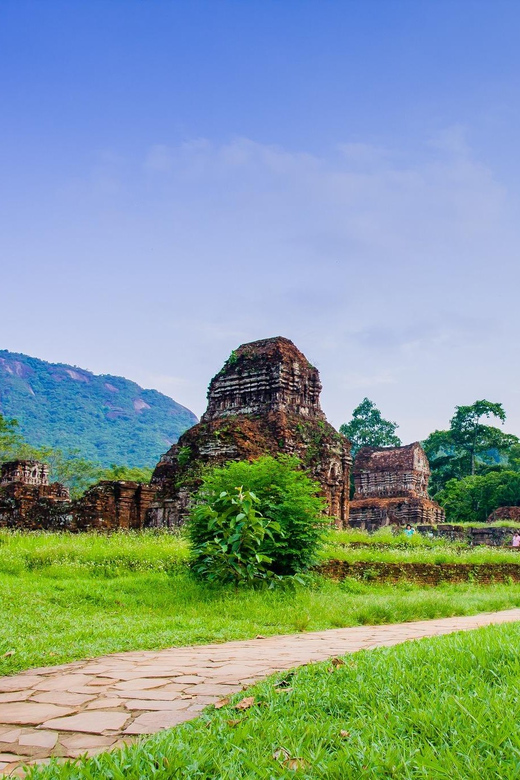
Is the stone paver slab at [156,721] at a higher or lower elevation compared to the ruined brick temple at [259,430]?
lower

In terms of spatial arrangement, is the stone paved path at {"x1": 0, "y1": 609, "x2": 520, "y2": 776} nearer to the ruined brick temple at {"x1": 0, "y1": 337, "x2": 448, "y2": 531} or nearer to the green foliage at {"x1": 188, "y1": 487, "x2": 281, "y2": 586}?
the green foliage at {"x1": 188, "y1": 487, "x2": 281, "y2": 586}

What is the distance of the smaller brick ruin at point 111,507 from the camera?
1584cm

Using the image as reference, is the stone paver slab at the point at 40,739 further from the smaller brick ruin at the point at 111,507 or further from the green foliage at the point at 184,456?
the green foliage at the point at 184,456

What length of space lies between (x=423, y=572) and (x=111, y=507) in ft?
26.0

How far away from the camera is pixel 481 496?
130ft

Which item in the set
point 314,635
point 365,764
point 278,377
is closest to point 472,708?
point 365,764

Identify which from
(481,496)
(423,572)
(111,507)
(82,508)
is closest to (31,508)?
(82,508)

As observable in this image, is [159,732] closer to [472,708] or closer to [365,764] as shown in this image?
[365,764]

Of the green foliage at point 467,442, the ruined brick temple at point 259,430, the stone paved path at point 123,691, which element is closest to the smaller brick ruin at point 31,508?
the ruined brick temple at point 259,430

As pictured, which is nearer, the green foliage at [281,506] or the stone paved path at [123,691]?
the stone paved path at [123,691]

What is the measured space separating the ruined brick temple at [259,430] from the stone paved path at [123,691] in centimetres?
1167

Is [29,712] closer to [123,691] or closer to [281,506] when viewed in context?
[123,691]

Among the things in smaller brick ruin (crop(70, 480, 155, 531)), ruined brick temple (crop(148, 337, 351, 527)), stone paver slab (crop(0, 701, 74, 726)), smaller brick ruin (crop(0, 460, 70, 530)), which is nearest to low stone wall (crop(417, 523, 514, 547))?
ruined brick temple (crop(148, 337, 351, 527))

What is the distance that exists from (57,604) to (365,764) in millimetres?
5941
